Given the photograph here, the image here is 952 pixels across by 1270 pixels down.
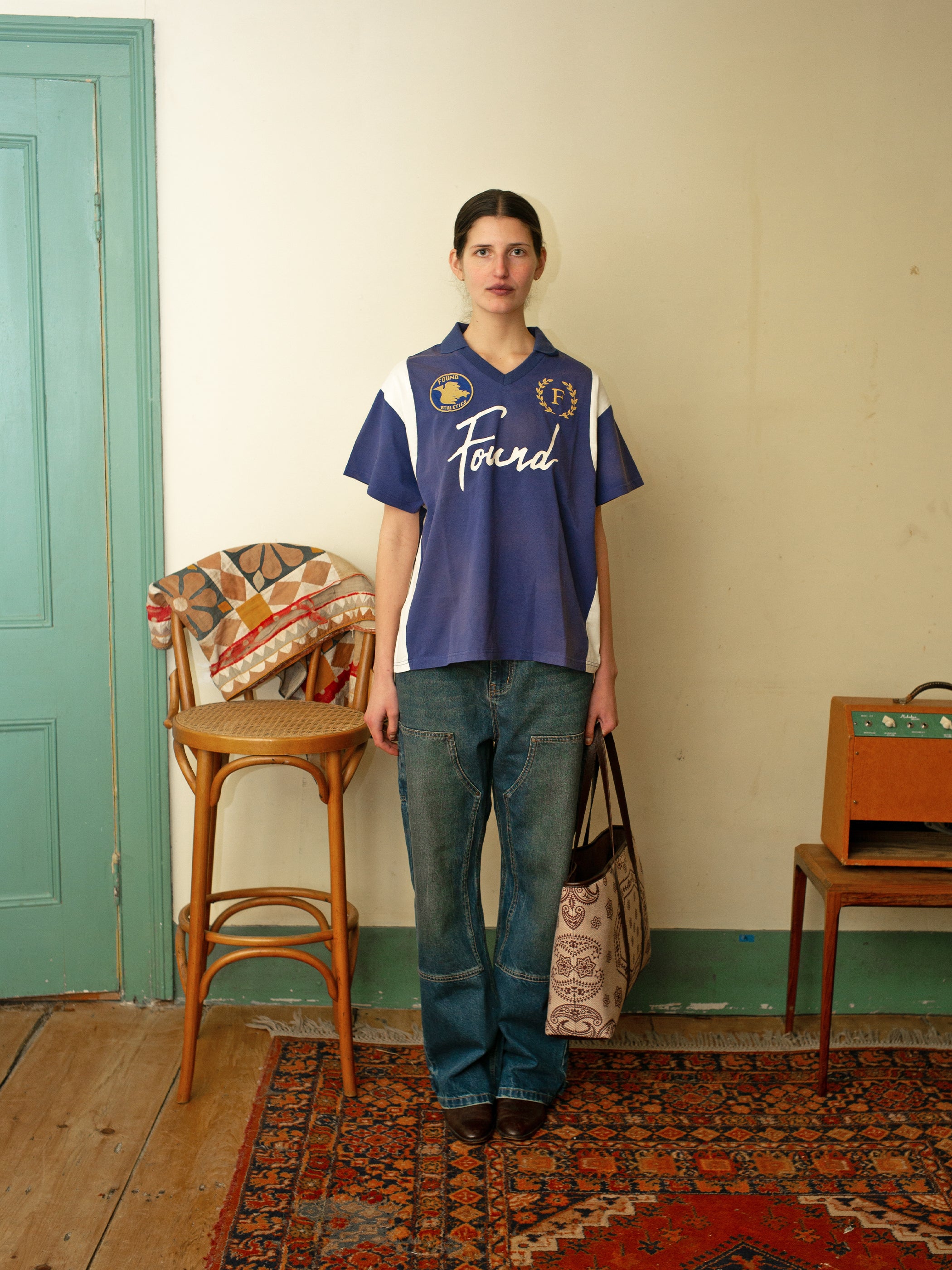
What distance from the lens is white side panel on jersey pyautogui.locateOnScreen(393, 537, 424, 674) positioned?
184 centimetres

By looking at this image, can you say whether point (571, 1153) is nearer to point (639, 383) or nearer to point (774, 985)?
point (774, 985)

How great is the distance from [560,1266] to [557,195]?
83.1 inches

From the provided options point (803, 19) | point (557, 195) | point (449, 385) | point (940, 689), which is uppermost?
point (803, 19)

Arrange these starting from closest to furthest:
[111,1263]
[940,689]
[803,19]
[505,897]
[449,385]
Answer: [111,1263], [449,385], [505,897], [803,19], [940,689]

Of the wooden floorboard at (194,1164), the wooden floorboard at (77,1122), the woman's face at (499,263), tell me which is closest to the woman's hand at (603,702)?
the woman's face at (499,263)

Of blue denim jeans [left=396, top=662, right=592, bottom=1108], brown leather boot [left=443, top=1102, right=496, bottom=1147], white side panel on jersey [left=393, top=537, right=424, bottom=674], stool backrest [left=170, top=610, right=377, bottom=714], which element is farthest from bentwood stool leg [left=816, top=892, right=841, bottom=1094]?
stool backrest [left=170, top=610, right=377, bottom=714]

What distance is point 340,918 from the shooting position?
2.03 m

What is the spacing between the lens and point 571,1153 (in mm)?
1875

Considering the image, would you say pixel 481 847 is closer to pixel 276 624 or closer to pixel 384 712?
pixel 384 712

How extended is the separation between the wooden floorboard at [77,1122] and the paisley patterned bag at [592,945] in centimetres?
81

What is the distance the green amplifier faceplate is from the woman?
0.60 m

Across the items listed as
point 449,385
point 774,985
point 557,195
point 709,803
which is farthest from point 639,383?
point 774,985

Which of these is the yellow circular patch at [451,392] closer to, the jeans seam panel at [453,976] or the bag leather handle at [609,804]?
the bag leather handle at [609,804]

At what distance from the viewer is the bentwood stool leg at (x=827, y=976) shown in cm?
208
